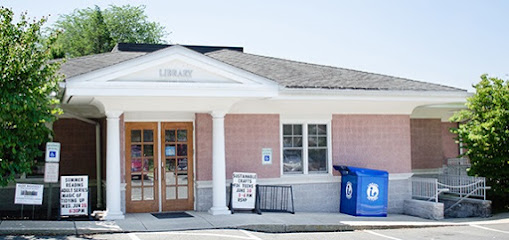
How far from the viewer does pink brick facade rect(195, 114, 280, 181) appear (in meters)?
14.9

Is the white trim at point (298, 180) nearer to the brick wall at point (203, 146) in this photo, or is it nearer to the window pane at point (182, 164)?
the brick wall at point (203, 146)

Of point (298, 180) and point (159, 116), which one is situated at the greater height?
point (159, 116)

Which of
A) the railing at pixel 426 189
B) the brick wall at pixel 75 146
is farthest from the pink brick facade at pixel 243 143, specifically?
the railing at pixel 426 189

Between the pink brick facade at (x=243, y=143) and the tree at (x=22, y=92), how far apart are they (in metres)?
4.02

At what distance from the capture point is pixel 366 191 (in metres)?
15.4

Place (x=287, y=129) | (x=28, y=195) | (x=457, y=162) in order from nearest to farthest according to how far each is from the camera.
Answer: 1. (x=28, y=195)
2. (x=287, y=129)
3. (x=457, y=162)

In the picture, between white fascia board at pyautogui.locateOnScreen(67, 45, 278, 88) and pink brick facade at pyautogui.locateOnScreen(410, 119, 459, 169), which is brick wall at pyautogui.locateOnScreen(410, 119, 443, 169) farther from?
white fascia board at pyautogui.locateOnScreen(67, 45, 278, 88)

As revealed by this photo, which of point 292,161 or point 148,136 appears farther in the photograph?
point 292,161

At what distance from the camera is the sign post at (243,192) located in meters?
14.5

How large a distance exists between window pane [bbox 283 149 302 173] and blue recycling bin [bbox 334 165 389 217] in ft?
3.92

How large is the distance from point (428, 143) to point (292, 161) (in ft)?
20.0

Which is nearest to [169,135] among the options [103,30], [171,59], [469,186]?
[171,59]

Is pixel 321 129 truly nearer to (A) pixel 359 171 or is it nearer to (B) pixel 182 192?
(A) pixel 359 171

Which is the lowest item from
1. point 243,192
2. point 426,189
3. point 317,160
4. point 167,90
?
point 426,189
